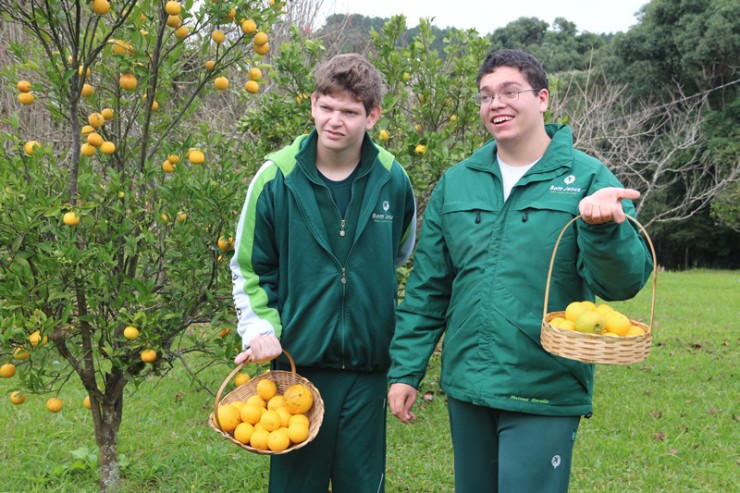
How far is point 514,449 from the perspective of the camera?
2154 mm

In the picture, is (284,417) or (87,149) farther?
(87,149)

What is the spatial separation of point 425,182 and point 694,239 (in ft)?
67.7

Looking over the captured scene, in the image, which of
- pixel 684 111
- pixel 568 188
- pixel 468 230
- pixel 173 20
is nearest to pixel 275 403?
pixel 468 230

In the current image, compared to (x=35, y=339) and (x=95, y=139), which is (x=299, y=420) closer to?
(x=35, y=339)

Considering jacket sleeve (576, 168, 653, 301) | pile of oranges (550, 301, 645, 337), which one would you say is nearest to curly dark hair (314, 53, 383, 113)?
jacket sleeve (576, 168, 653, 301)

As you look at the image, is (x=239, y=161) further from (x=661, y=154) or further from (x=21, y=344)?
(x=661, y=154)

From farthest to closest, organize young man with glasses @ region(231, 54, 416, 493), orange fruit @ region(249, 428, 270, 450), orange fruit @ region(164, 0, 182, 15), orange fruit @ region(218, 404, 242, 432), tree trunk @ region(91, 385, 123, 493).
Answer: tree trunk @ region(91, 385, 123, 493) < orange fruit @ region(164, 0, 182, 15) < young man with glasses @ region(231, 54, 416, 493) < orange fruit @ region(218, 404, 242, 432) < orange fruit @ region(249, 428, 270, 450)

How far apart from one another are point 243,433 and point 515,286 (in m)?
1.00

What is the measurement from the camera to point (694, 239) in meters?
22.3

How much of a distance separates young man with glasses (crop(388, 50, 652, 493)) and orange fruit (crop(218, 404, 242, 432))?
0.53 meters

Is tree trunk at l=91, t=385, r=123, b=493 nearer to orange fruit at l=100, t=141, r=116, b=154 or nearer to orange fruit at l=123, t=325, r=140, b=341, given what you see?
orange fruit at l=123, t=325, r=140, b=341

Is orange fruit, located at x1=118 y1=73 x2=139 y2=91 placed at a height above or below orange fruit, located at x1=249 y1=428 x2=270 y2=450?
above

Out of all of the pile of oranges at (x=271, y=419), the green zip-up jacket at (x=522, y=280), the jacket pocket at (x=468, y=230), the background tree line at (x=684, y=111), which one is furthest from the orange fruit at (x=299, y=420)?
the background tree line at (x=684, y=111)

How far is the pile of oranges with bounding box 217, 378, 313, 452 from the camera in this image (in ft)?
7.40
